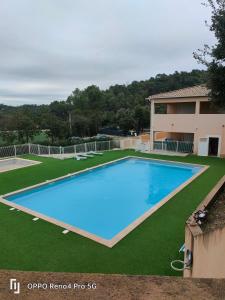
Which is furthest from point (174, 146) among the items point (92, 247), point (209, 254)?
point (209, 254)

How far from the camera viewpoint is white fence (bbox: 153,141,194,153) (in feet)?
73.1

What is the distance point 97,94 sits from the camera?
46938 mm

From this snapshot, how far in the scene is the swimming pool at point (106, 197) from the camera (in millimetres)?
9516

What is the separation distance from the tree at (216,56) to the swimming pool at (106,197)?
486 cm

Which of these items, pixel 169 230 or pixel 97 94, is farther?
pixel 97 94

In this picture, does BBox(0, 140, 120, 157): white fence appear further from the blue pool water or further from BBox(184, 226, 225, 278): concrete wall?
BBox(184, 226, 225, 278): concrete wall

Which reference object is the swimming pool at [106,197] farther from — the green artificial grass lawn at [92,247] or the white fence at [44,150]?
the white fence at [44,150]

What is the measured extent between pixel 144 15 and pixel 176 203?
31.1ft

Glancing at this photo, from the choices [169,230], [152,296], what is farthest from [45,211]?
[152,296]

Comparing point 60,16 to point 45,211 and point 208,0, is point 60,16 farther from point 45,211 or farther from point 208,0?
point 45,211

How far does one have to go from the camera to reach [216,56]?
30.9ft

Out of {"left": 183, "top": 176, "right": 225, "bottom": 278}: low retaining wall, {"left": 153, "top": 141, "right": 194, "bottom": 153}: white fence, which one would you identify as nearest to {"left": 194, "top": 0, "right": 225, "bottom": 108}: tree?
{"left": 183, "top": 176, "right": 225, "bottom": 278}: low retaining wall

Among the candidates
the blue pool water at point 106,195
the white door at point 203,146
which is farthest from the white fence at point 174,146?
the blue pool water at point 106,195

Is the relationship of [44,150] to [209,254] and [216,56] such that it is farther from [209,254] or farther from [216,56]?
[209,254]
